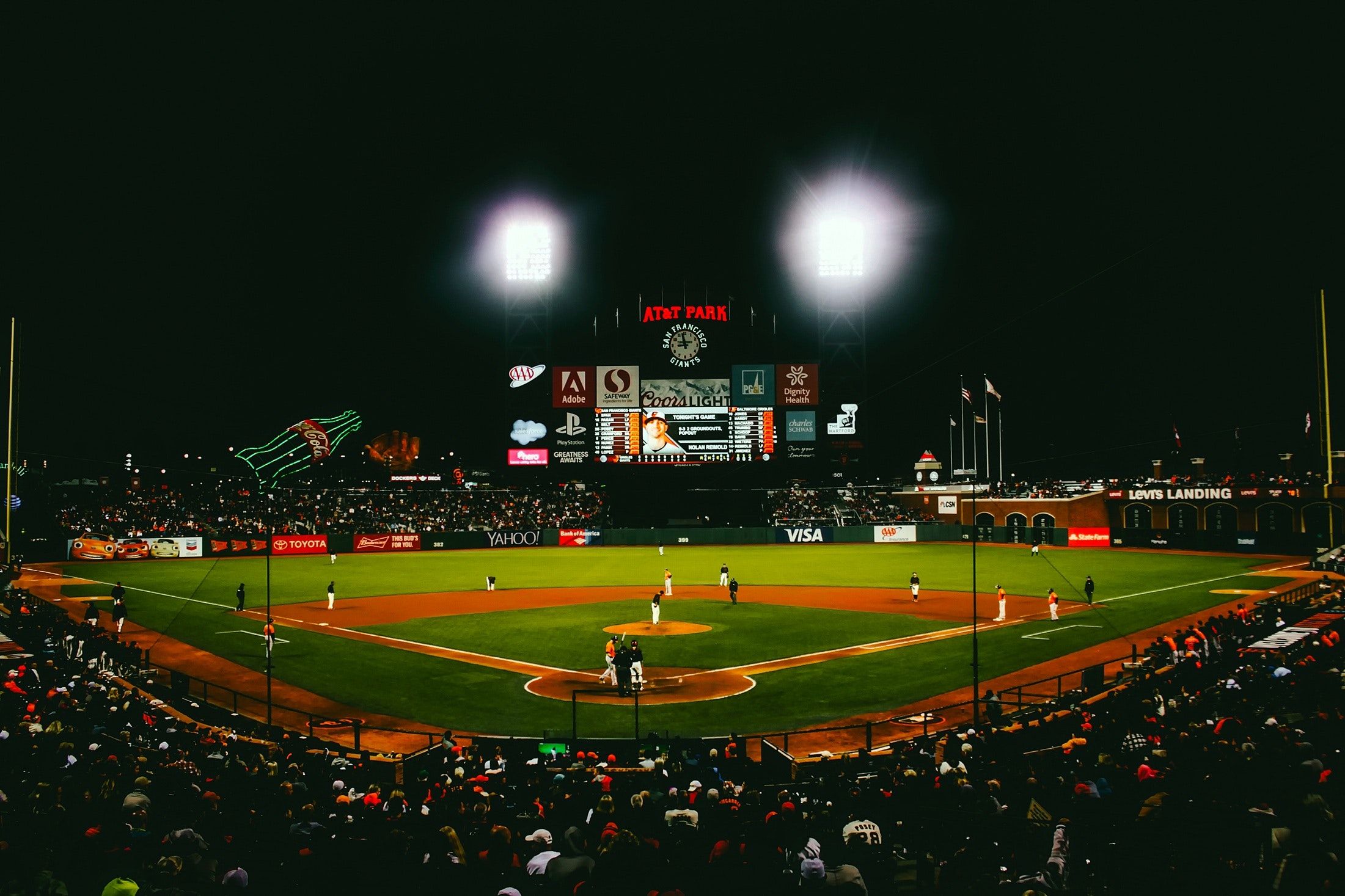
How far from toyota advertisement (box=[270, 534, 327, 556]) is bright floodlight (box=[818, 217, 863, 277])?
46321 mm

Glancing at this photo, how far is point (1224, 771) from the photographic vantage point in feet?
27.1

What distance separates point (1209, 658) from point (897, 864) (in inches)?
606

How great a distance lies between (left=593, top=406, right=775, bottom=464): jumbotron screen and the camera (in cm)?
6769

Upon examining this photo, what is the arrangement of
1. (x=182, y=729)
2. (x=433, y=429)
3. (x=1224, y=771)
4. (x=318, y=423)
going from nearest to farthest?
(x=1224, y=771) < (x=182, y=729) < (x=318, y=423) < (x=433, y=429)

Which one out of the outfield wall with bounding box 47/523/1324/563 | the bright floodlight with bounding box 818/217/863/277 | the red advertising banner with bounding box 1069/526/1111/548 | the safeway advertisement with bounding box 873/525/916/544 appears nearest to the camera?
the outfield wall with bounding box 47/523/1324/563

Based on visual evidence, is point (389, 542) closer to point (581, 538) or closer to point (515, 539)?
point (515, 539)

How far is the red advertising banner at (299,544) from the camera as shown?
2486 inches

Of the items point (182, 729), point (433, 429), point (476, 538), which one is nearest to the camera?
point (182, 729)

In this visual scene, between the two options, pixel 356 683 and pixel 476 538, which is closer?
pixel 356 683

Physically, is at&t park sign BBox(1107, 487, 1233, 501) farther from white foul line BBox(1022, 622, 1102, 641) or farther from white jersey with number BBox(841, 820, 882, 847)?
white jersey with number BBox(841, 820, 882, 847)

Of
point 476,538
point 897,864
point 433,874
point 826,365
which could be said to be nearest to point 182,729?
point 433,874

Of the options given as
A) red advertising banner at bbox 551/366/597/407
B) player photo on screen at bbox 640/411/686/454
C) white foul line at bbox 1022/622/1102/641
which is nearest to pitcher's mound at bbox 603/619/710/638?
white foul line at bbox 1022/622/1102/641

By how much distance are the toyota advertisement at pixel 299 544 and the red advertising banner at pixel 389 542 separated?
254 cm

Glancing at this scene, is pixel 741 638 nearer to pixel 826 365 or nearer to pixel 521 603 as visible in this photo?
pixel 521 603
